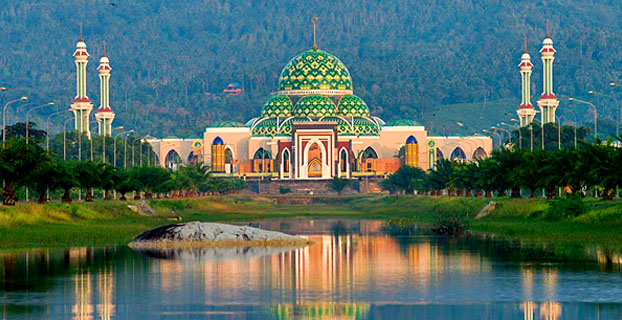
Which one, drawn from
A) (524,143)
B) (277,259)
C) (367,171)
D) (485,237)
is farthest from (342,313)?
(367,171)

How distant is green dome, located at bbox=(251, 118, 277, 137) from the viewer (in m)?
175

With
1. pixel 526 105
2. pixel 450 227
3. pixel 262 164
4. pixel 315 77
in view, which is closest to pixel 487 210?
pixel 450 227

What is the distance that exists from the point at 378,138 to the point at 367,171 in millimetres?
6319

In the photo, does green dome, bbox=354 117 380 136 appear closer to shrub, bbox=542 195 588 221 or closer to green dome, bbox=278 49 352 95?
green dome, bbox=278 49 352 95

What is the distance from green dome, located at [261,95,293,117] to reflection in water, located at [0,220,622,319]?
434ft

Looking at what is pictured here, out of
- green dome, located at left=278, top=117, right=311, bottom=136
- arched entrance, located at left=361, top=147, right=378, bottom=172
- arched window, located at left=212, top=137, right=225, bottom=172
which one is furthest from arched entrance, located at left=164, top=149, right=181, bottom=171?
arched entrance, located at left=361, top=147, right=378, bottom=172

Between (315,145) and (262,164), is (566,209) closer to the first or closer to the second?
(315,145)

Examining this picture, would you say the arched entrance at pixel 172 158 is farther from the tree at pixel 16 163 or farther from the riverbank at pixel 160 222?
the tree at pixel 16 163

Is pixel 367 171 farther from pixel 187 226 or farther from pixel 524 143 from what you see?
pixel 187 226

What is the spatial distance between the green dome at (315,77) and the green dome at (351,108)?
14.3 feet

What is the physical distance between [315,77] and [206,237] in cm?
13854

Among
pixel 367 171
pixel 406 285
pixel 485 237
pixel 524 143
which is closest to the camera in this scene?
pixel 406 285

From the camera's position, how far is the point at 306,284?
33.8m

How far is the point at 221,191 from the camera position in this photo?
140875 millimetres
